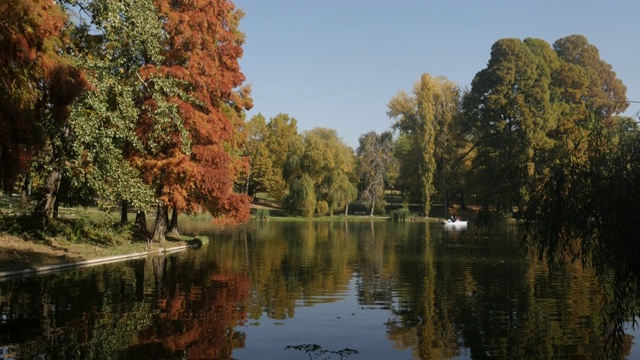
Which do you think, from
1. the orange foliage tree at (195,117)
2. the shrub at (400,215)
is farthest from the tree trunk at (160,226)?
the shrub at (400,215)

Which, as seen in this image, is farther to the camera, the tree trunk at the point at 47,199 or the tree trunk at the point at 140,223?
the tree trunk at the point at 140,223

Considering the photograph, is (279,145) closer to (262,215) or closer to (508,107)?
(262,215)

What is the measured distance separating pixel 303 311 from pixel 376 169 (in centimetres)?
5813

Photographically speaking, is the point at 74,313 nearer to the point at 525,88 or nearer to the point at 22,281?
the point at 22,281

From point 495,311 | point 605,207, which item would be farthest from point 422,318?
point 605,207

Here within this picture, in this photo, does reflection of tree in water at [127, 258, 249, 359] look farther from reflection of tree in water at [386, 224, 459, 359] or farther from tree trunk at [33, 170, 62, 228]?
tree trunk at [33, 170, 62, 228]

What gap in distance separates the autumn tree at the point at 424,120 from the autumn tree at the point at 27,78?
5495cm

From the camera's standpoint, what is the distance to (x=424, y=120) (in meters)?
67.6

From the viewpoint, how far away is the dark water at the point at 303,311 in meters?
10.4

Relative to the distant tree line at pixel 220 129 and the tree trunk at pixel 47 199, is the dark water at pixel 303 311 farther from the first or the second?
the tree trunk at pixel 47 199

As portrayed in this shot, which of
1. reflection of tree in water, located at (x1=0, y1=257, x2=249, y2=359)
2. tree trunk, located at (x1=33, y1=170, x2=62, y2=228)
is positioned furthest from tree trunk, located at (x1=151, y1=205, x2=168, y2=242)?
reflection of tree in water, located at (x1=0, y1=257, x2=249, y2=359)

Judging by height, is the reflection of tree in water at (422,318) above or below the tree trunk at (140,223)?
below

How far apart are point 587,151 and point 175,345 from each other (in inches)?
311

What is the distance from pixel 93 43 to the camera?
25375mm
